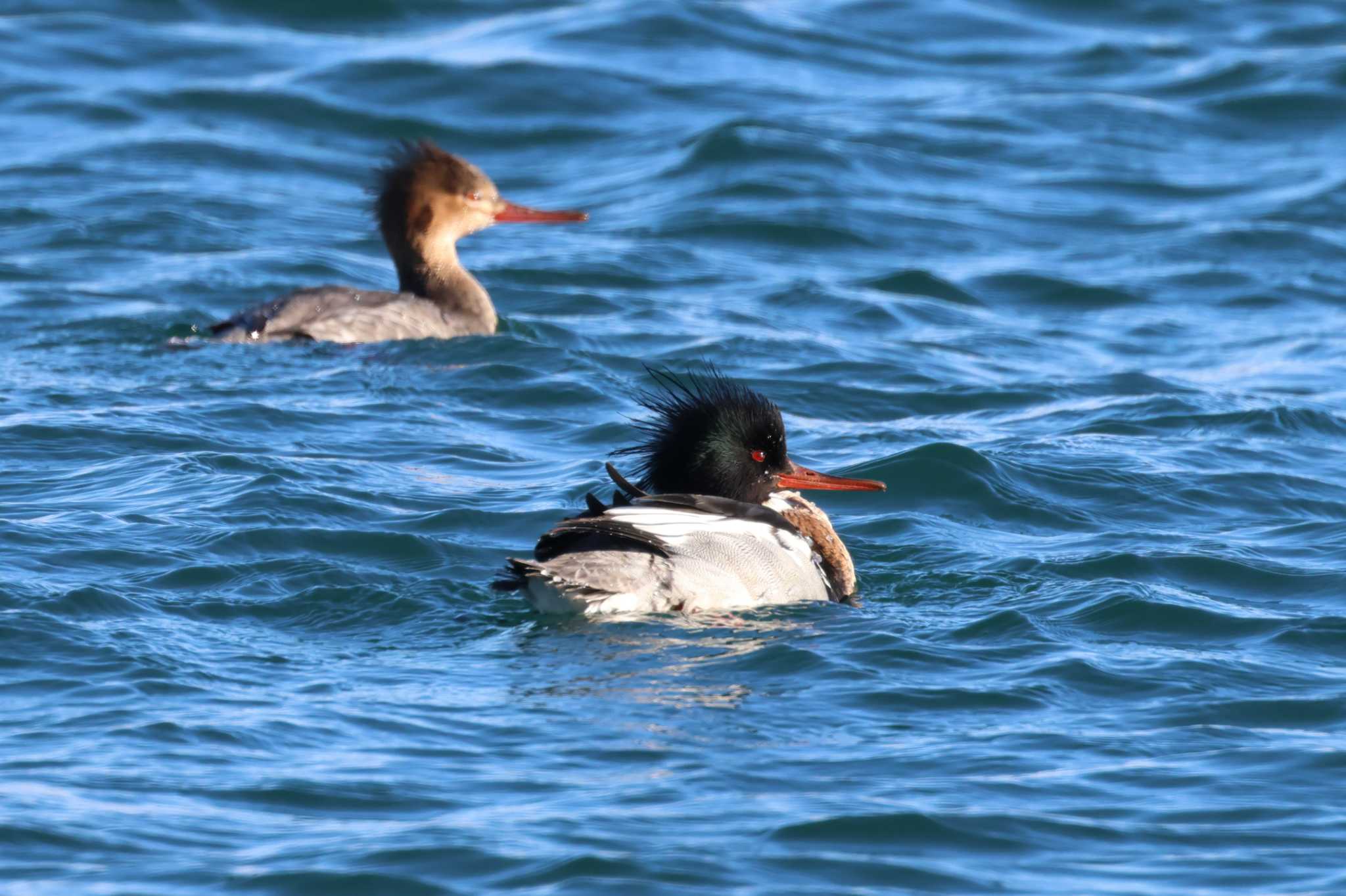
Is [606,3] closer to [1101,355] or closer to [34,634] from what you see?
[1101,355]

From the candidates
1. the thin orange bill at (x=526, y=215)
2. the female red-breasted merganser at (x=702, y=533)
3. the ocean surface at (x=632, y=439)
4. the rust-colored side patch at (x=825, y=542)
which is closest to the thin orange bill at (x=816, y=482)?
the female red-breasted merganser at (x=702, y=533)

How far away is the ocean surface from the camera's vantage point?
530cm

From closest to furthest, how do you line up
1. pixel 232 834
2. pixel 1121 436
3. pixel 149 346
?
pixel 232 834
pixel 1121 436
pixel 149 346

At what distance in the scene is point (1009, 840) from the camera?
524cm

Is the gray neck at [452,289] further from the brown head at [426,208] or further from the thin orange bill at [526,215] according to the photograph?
the thin orange bill at [526,215]

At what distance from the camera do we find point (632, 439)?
10.0 m

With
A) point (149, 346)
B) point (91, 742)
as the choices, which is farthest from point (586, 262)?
point (91, 742)

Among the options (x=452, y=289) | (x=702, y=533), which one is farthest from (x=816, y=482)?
(x=452, y=289)

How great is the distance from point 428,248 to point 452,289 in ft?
1.13

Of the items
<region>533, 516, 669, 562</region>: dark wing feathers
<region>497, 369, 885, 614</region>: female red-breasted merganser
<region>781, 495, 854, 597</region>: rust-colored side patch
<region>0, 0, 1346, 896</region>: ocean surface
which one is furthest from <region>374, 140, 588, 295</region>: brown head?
<region>533, 516, 669, 562</region>: dark wing feathers

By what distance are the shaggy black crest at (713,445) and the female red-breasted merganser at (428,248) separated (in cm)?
433

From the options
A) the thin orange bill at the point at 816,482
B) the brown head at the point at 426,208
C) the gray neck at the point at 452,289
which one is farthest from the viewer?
the brown head at the point at 426,208

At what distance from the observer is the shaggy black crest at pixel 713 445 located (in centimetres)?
743

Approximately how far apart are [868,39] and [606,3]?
2.79 metres
